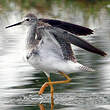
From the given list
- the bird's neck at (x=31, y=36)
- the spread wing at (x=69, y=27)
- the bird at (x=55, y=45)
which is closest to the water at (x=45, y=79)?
the bird's neck at (x=31, y=36)

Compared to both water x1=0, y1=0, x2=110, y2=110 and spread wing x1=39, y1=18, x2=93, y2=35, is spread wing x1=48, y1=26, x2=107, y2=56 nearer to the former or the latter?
spread wing x1=39, y1=18, x2=93, y2=35

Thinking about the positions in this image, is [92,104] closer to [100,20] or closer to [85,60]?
[85,60]

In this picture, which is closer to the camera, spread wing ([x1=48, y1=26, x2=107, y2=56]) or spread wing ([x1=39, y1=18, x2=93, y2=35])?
spread wing ([x1=48, y1=26, x2=107, y2=56])

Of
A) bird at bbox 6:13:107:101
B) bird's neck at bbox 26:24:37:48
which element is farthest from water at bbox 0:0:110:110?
bird at bbox 6:13:107:101

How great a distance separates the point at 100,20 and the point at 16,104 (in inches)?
382

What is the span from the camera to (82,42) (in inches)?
355

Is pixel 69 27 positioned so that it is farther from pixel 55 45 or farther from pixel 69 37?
pixel 55 45

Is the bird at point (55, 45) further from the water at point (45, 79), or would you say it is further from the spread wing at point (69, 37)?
the water at point (45, 79)

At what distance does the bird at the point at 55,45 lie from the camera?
29.6ft

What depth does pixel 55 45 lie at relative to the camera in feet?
30.5

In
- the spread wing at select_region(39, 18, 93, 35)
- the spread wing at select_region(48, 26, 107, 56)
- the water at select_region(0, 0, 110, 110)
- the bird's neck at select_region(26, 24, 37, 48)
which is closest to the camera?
the water at select_region(0, 0, 110, 110)

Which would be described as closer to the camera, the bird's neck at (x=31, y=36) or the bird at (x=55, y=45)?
the bird at (x=55, y=45)

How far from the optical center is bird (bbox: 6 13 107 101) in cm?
903

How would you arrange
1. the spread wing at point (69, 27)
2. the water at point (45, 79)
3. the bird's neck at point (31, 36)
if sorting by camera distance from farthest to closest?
the bird's neck at point (31, 36) < the spread wing at point (69, 27) < the water at point (45, 79)
